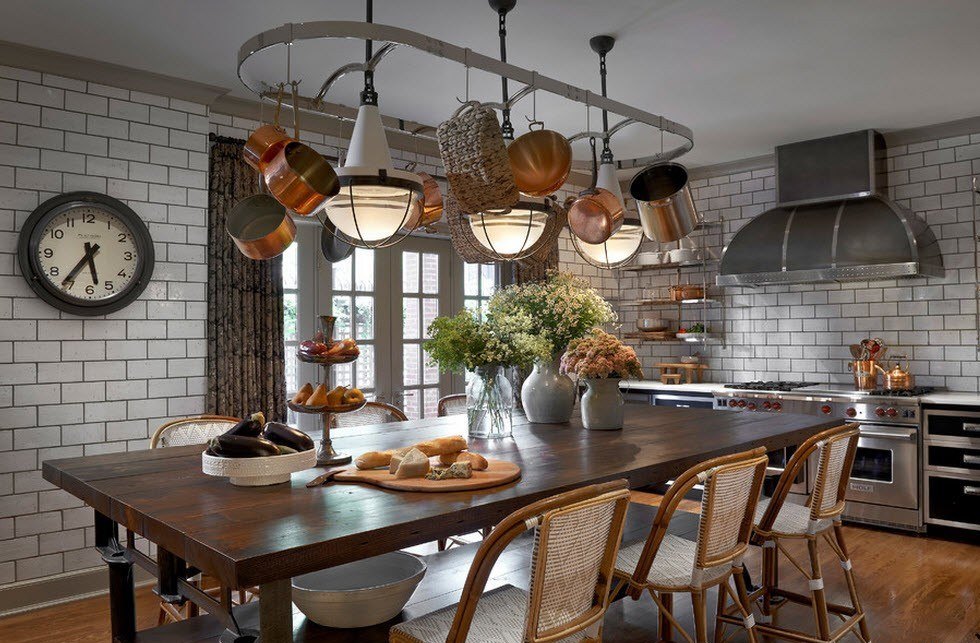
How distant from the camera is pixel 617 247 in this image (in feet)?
11.3

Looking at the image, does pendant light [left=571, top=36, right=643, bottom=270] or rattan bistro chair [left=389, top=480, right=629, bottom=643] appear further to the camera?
pendant light [left=571, top=36, right=643, bottom=270]

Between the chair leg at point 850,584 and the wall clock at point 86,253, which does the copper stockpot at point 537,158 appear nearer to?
the chair leg at point 850,584

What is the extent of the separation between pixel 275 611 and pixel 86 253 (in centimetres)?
298

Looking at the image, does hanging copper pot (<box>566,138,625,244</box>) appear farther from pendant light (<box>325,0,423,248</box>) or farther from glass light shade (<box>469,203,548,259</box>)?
pendant light (<box>325,0,423,248</box>)

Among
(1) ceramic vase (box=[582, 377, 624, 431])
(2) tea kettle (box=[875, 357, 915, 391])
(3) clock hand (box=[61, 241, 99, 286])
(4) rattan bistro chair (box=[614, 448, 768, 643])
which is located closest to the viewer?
(4) rattan bistro chair (box=[614, 448, 768, 643])

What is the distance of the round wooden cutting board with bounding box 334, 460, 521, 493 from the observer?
6.70ft

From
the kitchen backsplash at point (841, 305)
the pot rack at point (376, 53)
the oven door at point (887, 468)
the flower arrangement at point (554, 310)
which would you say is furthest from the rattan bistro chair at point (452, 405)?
the kitchen backsplash at point (841, 305)

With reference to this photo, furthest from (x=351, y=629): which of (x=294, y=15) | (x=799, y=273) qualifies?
(x=799, y=273)

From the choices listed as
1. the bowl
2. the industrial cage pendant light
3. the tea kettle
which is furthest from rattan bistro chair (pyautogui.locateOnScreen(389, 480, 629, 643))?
the tea kettle

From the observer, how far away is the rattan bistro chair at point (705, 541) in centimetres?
213

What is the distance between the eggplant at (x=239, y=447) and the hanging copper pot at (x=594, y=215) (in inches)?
61.6

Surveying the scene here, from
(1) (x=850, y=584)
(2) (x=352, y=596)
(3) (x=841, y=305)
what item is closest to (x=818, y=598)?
(1) (x=850, y=584)

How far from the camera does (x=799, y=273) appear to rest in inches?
208

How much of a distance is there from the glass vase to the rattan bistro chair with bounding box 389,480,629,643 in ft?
3.31
